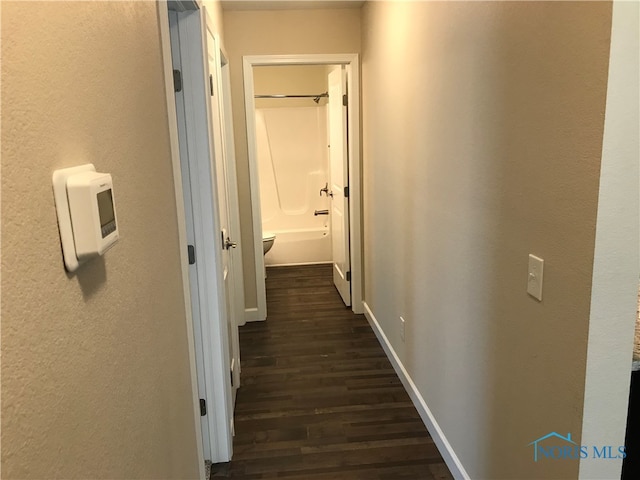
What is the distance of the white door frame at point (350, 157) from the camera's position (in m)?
3.71

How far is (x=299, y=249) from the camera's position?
5680mm

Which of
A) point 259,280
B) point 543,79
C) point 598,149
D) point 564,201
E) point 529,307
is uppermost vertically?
point 543,79

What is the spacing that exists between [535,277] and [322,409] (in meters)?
1.67

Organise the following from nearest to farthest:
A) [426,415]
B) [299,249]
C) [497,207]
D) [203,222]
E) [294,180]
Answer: [497,207], [203,222], [426,415], [299,249], [294,180]

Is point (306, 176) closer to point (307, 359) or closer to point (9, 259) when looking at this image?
point (307, 359)

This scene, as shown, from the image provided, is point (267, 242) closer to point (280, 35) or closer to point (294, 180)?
point (294, 180)

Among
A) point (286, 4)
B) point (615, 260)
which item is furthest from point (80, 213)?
point (286, 4)

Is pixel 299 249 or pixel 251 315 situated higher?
pixel 299 249

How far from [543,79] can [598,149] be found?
31 cm

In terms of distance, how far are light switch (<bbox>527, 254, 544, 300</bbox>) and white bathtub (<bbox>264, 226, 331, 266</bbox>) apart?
4.26 m

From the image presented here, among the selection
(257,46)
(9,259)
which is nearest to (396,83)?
(257,46)

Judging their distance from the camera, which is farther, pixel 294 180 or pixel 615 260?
pixel 294 180

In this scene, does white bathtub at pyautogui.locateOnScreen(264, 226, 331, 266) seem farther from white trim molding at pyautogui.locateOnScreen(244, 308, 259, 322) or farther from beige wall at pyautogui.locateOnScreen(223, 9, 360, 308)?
beige wall at pyautogui.locateOnScreen(223, 9, 360, 308)

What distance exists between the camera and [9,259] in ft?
1.69
